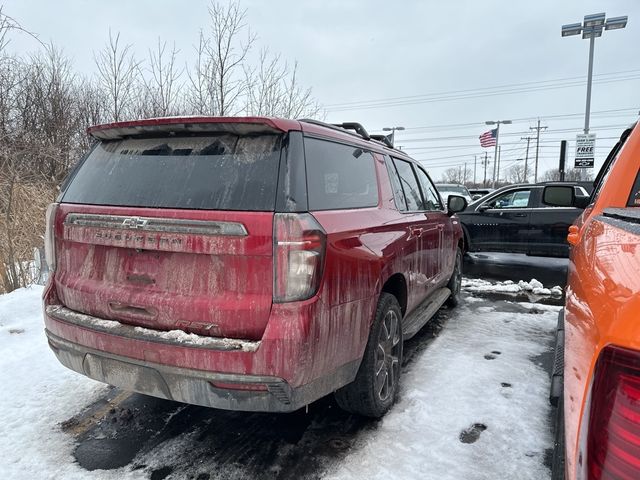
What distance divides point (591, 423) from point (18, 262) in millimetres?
7816

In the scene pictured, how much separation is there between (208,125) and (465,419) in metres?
2.49

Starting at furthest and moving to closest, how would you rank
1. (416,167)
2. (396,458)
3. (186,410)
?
1. (416,167)
2. (186,410)
3. (396,458)

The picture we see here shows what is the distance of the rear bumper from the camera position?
207 cm

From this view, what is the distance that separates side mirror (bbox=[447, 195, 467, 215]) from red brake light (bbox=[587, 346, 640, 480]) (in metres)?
4.48

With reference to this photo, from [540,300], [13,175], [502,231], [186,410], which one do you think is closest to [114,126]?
[186,410]

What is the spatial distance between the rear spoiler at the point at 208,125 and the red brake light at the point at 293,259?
510 mm

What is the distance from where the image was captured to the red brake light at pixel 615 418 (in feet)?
2.92

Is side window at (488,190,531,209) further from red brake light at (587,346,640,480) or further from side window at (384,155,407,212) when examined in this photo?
red brake light at (587,346,640,480)

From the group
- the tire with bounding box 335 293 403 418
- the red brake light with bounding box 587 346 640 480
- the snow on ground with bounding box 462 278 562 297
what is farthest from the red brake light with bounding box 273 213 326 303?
the snow on ground with bounding box 462 278 562 297

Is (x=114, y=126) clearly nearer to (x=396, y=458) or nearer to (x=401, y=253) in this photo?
(x=401, y=253)

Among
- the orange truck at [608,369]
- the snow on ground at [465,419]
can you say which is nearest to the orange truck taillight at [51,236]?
the snow on ground at [465,419]

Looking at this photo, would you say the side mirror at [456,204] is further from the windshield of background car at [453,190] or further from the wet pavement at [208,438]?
the windshield of background car at [453,190]

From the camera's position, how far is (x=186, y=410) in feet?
10.2

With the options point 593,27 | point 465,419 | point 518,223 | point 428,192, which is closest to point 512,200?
point 518,223
